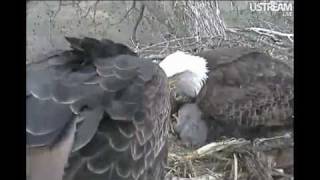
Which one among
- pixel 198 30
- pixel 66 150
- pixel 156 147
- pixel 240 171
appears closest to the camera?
pixel 66 150

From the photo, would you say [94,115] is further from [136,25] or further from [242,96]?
[242,96]

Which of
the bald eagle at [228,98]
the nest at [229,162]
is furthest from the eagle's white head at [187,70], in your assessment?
the nest at [229,162]

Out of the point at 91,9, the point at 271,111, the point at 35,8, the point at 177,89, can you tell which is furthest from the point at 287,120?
the point at 35,8

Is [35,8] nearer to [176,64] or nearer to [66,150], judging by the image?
[66,150]

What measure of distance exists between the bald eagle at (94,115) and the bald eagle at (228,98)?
40 centimetres

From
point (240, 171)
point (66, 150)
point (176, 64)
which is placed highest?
point (176, 64)

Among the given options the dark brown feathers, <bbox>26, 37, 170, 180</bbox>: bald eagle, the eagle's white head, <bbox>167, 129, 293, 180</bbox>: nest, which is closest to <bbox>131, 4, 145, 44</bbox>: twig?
<bbox>26, 37, 170, 180</bbox>: bald eagle

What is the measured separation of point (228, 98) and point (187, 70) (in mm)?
134

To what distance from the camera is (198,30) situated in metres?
1.02

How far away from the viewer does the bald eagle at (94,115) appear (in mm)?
774

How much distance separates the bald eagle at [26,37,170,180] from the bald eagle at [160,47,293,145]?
15.8 inches

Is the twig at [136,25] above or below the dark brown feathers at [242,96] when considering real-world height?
above

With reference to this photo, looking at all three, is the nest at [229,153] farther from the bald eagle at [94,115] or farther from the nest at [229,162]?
the bald eagle at [94,115]

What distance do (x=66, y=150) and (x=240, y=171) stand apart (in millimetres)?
476
